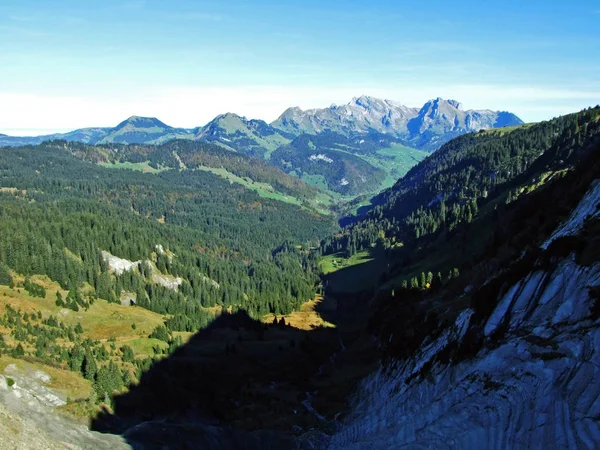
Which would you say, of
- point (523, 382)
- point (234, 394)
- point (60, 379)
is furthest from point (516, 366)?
point (60, 379)

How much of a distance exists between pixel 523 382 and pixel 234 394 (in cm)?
7496

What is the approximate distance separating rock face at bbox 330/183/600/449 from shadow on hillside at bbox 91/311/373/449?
70.1 feet

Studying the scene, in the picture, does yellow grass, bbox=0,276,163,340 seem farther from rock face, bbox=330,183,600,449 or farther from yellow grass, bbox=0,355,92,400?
rock face, bbox=330,183,600,449

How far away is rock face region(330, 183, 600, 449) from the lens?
31719 millimetres

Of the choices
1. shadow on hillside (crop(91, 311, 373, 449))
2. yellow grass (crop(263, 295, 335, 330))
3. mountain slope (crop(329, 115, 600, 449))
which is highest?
mountain slope (crop(329, 115, 600, 449))

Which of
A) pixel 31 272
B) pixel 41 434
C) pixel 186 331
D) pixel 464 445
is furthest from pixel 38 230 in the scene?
pixel 464 445

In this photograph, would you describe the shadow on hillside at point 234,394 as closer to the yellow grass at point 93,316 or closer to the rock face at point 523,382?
the yellow grass at point 93,316

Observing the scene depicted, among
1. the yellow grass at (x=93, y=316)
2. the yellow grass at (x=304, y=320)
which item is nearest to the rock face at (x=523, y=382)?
the yellow grass at (x=93, y=316)

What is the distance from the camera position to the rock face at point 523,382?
31719mm

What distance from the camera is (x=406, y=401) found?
2372 inches

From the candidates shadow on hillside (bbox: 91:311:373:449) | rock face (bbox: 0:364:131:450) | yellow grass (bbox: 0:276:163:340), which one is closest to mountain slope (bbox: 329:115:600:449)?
shadow on hillside (bbox: 91:311:373:449)

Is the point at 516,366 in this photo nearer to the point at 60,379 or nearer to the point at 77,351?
the point at 60,379

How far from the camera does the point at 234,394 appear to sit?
325ft

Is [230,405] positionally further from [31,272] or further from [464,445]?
[31,272]
